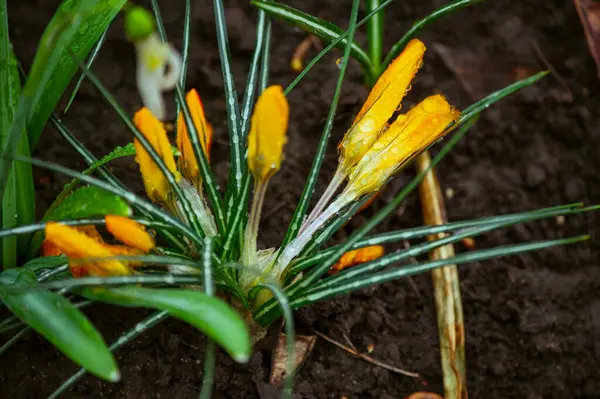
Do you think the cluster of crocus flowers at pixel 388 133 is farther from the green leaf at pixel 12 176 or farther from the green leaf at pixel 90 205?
the green leaf at pixel 12 176

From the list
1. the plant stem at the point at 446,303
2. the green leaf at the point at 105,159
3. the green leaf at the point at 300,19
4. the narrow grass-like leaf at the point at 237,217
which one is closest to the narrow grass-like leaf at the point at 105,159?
the green leaf at the point at 105,159

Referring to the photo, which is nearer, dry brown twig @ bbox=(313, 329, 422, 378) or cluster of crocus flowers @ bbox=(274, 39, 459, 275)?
cluster of crocus flowers @ bbox=(274, 39, 459, 275)

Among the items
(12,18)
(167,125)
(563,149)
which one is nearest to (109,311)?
(167,125)

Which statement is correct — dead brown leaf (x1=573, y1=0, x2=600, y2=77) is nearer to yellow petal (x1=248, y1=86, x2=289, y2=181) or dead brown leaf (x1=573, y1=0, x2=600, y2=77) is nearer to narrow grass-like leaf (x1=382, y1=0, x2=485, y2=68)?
narrow grass-like leaf (x1=382, y1=0, x2=485, y2=68)

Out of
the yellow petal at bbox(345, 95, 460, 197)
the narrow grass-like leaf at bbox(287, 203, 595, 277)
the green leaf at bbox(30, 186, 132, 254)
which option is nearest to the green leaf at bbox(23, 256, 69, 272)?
the green leaf at bbox(30, 186, 132, 254)

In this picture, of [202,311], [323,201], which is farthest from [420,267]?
[202,311]

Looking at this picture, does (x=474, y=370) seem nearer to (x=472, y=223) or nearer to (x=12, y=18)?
(x=472, y=223)
